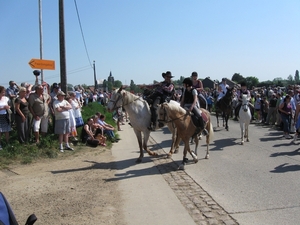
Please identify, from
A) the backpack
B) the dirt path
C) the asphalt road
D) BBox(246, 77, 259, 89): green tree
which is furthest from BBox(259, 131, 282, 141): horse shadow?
BBox(246, 77, 259, 89): green tree

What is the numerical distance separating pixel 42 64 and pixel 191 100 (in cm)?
633

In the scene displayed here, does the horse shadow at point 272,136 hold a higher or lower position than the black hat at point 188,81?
lower

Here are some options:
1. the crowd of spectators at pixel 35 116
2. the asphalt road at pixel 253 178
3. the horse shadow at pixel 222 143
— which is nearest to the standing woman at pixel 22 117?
the crowd of spectators at pixel 35 116

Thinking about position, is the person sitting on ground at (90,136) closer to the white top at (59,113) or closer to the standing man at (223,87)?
the white top at (59,113)

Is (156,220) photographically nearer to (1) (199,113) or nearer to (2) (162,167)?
(2) (162,167)

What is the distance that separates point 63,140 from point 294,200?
8.29 m

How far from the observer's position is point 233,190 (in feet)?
20.0

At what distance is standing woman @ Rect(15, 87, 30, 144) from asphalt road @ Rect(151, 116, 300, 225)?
16.8 ft

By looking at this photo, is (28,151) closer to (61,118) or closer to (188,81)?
(61,118)

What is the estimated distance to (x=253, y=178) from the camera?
687 centimetres

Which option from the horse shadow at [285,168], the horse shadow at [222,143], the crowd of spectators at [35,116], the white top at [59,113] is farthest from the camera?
the horse shadow at [222,143]

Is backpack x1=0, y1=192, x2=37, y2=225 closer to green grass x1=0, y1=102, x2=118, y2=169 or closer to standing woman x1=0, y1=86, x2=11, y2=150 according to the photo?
green grass x1=0, y1=102, x2=118, y2=169

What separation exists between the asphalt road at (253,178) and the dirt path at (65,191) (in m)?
2.12

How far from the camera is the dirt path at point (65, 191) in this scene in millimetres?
5066
